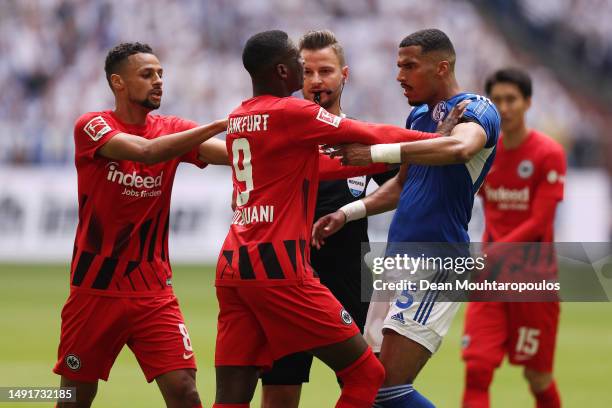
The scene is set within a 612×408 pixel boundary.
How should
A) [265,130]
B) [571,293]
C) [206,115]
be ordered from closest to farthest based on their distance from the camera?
[265,130] < [571,293] < [206,115]

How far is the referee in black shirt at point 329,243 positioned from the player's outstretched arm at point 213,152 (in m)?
0.69

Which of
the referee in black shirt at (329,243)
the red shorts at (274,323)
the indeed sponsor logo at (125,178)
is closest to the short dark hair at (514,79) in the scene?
the referee in black shirt at (329,243)

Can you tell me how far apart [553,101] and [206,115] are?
7.78 meters

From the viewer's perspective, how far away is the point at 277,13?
23.9m

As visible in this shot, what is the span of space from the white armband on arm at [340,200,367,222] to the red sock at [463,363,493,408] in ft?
6.84

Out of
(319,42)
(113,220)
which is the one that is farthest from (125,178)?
(319,42)

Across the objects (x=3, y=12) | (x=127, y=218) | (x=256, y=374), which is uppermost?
(x=3, y=12)

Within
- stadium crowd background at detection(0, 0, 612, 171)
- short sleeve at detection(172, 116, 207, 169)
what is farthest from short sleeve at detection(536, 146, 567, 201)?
stadium crowd background at detection(0, 0, 612, 171)

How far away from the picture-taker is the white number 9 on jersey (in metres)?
5.41

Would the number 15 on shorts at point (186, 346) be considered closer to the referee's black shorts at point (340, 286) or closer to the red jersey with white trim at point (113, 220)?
the red jersey with white trim at point (113, 220)

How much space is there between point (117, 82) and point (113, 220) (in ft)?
2.96

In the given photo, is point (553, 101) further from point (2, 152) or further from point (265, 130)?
point (265, 130)

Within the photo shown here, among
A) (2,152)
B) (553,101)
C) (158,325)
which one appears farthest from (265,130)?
(553,101)

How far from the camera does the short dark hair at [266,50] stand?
5406 mm
